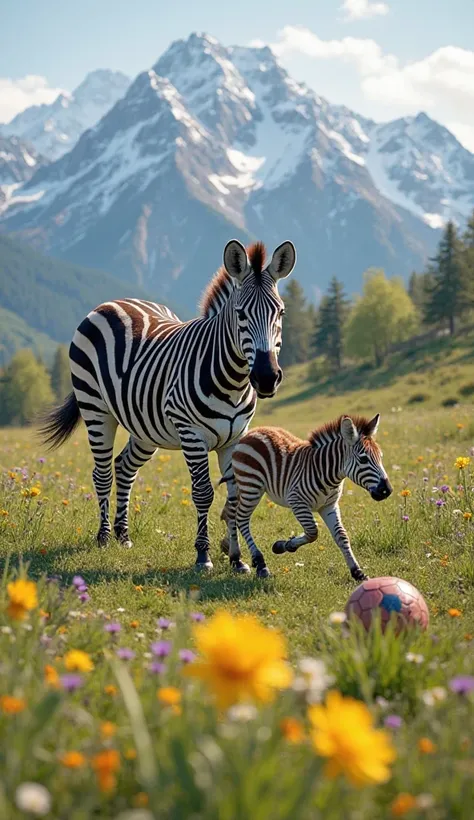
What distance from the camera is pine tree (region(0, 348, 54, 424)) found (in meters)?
98.4

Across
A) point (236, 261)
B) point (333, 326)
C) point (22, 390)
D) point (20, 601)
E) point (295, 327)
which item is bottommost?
point (22, 390)

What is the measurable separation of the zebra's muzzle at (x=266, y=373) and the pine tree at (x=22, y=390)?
93403 millimetres

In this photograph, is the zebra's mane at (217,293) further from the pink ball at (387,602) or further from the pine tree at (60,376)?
the pine tree at (60,376)

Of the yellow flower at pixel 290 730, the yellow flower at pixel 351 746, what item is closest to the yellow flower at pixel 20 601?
the yellow flower at pixel 290 730

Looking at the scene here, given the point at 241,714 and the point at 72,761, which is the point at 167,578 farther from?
the point at 241,714

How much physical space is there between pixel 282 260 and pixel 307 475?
2434mm

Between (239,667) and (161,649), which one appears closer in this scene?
(239,667)

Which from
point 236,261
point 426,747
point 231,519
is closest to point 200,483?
point 231,519

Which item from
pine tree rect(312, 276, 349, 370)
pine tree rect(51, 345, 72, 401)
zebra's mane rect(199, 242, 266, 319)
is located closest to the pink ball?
zebra's mane rect(199, 242, 266, 319)

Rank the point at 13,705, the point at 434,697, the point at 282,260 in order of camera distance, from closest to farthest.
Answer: the point at 13,705 → the point at 434,697 → the point at 282,260

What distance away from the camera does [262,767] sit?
2.61 metres

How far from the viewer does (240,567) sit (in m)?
8.31

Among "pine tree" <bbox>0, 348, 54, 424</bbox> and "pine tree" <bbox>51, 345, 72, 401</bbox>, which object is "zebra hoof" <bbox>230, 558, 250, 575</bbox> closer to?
"pine tree" <bbox>0, 348, 54, 424</bbox>

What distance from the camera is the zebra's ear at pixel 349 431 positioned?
7.96 m
